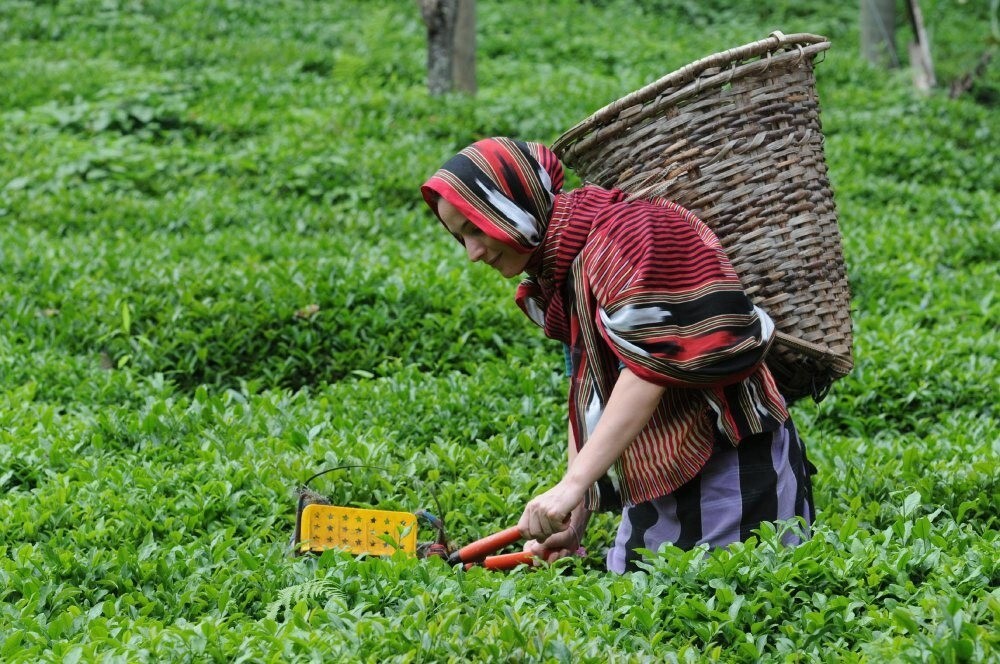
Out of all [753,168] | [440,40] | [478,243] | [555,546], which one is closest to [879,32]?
[440,40]

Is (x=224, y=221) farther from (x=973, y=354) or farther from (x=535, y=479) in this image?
(x=973, y=354)

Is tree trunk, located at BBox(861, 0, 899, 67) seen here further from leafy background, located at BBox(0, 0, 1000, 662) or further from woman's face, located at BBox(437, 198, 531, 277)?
woman's face, located at BBox(437, 198, 531, 277)

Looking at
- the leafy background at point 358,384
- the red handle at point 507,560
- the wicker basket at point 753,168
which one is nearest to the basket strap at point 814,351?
the wicker basket at point 753,168

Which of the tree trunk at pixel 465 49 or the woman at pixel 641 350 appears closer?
the woman at pixel 641 350

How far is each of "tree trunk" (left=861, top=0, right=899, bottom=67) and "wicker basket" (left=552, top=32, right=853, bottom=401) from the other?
1072cm

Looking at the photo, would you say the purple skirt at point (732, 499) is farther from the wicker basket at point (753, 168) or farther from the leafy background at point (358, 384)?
the wicker basket at point (753, 168)

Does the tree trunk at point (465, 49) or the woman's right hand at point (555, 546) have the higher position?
the woman's right hand at point (555, 546)

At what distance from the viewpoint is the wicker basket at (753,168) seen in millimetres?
2990

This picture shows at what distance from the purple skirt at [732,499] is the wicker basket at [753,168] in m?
0.28

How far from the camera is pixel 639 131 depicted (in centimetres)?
302

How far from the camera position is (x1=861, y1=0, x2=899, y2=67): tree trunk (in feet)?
42.7

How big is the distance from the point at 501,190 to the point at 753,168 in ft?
2.47

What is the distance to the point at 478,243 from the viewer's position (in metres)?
2.85

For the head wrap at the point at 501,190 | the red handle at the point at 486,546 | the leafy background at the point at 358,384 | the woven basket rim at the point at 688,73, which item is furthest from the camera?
the red handle at the point at 486,546
